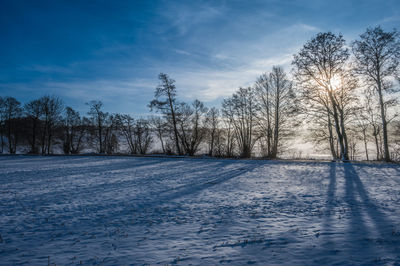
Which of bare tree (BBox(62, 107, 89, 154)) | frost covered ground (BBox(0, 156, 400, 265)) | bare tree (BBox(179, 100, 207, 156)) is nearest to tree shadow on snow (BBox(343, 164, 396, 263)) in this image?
frost covered ground (BBox(0, 156, 400, 265))

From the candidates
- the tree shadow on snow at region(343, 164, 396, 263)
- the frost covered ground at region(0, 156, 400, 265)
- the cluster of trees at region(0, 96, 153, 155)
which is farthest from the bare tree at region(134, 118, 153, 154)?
the tree shadow on snow at region(343, 164, 396, 263)

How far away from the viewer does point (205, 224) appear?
623 centimetres

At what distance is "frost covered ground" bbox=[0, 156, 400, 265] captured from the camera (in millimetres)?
4461

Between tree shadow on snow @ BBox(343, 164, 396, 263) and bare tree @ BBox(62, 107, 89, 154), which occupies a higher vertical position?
bare tree @ BBox(62, 107, 89, 154)

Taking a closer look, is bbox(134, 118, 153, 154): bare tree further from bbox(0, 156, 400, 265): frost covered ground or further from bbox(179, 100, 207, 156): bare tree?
bbox(0, 156, 400, 265): frost covered ground

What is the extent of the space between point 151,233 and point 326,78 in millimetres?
21291

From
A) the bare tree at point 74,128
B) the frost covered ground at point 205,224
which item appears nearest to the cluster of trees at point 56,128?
the bare tree at point 74,128

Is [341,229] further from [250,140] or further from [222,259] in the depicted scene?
[250,140]

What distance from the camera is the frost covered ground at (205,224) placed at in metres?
4.46

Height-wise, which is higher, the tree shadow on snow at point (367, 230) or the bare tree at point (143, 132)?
the bare tree at point (143, 132)

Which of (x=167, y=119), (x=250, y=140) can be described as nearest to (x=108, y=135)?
(x=167, y=119)

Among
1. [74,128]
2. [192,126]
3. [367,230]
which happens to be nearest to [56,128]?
[74,128]

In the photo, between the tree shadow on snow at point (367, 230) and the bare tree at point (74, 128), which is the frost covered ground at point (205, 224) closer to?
the tree shadow on snow at point (367, 230)

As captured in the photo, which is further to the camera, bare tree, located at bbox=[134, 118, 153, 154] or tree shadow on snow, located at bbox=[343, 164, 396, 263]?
bare tree, located at bbox=[134, 118, 153, 154]
